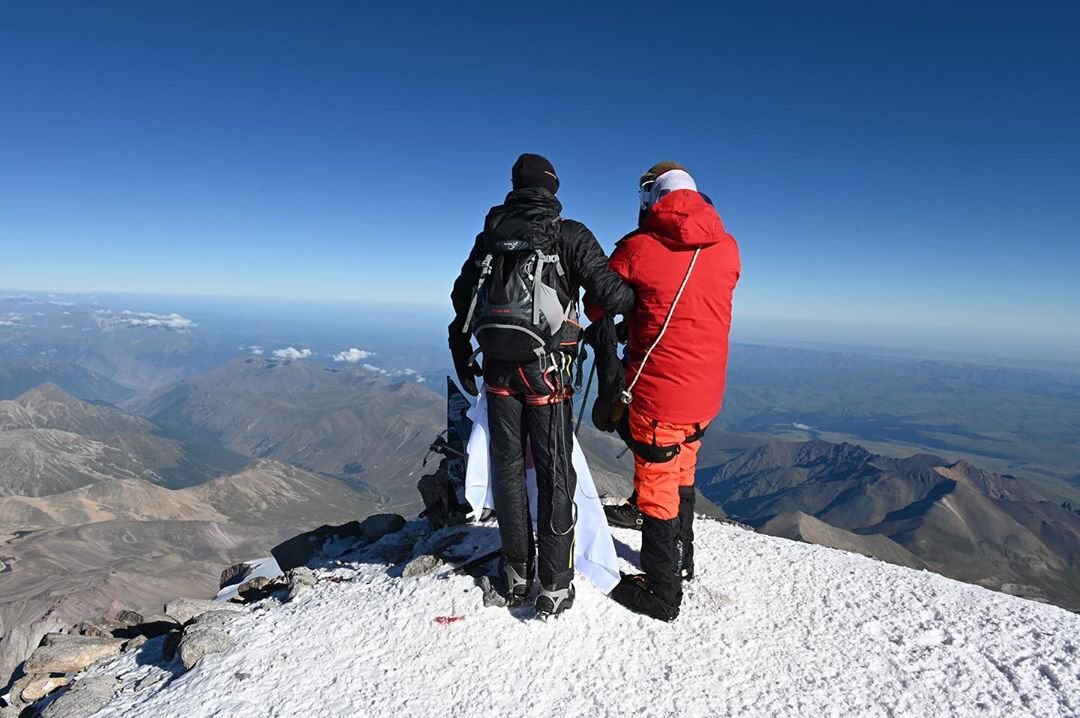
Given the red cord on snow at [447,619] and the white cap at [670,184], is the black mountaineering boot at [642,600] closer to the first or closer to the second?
the red cord on snow at [447,619]

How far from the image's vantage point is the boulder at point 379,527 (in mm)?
12492

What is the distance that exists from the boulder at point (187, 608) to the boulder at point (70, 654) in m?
0.84

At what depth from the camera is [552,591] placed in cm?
580

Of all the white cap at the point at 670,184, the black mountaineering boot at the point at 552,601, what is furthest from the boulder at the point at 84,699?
the white cap at the point at 670,184

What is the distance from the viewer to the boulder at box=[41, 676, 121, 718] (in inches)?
197

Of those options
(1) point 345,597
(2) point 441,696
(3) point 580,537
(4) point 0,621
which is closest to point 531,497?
(3) point 580,537

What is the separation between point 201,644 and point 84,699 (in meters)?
1.03

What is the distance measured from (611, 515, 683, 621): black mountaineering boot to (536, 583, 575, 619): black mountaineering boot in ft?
2.78

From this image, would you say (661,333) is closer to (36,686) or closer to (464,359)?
(464,359)

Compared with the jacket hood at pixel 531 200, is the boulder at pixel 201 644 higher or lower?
lower

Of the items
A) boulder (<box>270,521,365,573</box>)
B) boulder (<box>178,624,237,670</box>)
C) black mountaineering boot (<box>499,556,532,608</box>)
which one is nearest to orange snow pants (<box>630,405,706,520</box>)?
black mountaineering boot (<box>499,556,532,608</box>)

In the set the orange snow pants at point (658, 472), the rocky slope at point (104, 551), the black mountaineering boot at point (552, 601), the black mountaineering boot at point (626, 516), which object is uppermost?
the orange snow pants at point (658, 472)

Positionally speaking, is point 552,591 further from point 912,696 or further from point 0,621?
point 0,621

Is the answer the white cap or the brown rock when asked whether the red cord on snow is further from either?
the brown rock
